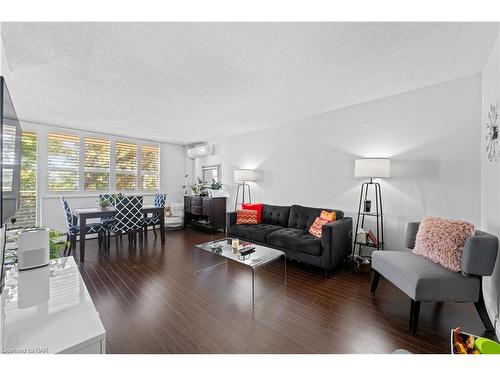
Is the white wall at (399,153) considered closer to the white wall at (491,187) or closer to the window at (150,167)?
the white wall at (491,187)

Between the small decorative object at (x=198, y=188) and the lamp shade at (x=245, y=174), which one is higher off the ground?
the lamp shade at (x=245, y=174)

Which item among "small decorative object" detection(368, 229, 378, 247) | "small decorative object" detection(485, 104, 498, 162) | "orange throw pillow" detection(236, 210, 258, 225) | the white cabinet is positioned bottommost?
"small decorative object" detection(368, 229, 378, 247)

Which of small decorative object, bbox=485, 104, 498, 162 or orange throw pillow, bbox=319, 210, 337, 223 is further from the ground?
small decorative object, bbox=485, 104, 498, 162

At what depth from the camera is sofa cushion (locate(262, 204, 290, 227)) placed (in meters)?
3.99

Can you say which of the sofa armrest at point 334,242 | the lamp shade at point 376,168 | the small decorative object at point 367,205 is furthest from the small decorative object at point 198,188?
the lamp shade at point 376,168

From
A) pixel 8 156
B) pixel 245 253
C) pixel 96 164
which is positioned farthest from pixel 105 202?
pixel 8 156

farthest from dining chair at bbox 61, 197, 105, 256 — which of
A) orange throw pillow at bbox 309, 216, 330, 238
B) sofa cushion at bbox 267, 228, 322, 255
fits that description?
orange throw pillow at bbox 309, 216, 330, 238

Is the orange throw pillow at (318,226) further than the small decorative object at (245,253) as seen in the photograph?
Yes

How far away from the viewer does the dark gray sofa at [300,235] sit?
2.78m

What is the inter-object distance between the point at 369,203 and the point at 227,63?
2601 millimetres

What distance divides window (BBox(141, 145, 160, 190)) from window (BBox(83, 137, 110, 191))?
0.85 m

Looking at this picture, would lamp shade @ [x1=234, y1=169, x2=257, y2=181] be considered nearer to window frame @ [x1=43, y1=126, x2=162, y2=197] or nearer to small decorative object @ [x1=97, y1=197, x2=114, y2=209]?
small decorative object @ [x1=97, y1=197, x2=114, y2=209]

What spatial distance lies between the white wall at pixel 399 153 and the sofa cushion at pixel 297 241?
897 millimetres
